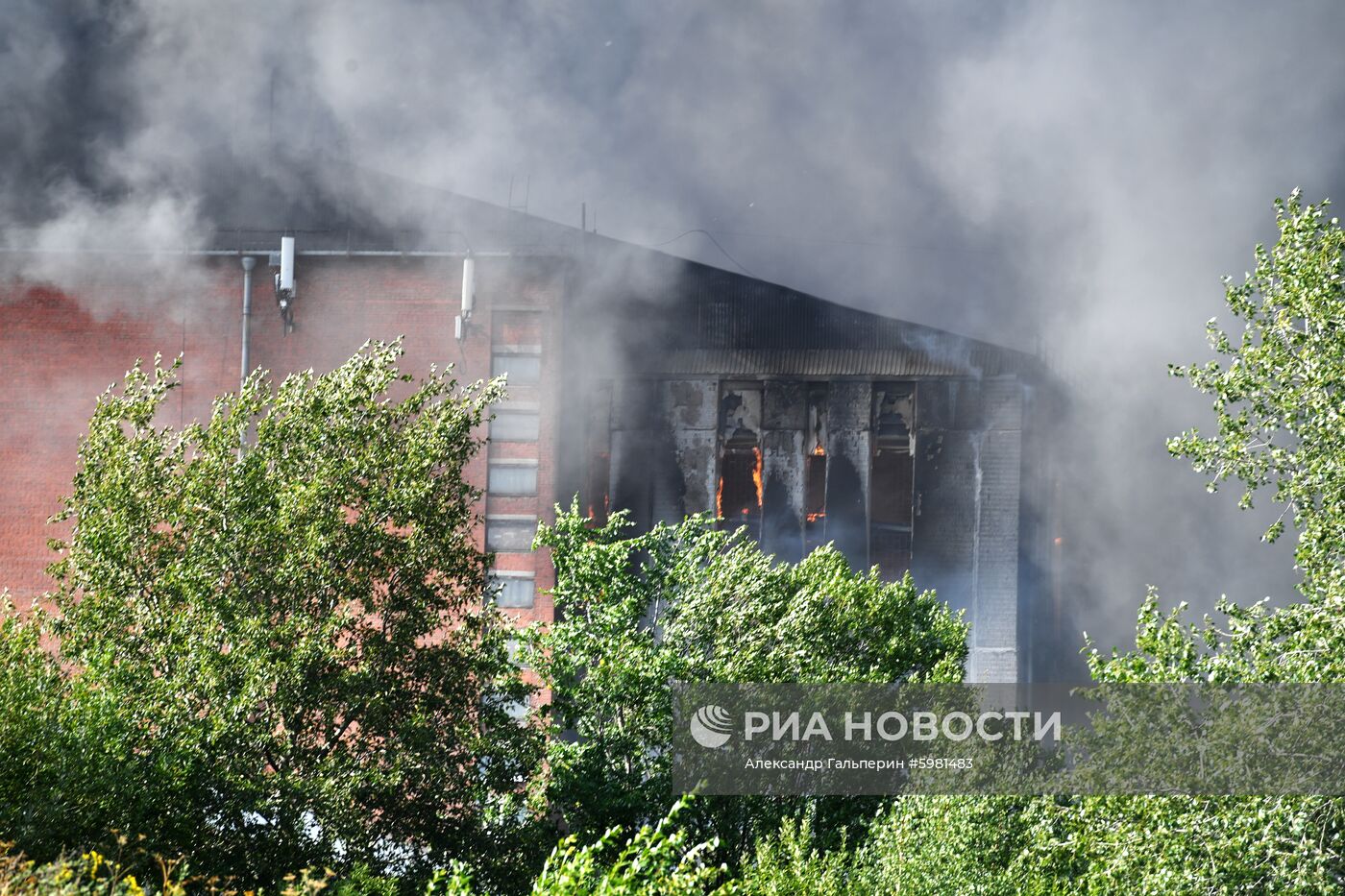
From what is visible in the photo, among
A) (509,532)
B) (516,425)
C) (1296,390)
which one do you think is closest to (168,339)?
(516,425)

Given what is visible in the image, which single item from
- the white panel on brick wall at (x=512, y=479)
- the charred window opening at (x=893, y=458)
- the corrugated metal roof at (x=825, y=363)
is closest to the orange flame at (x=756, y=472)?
the corrugated metal roof at (x=825, y=363)

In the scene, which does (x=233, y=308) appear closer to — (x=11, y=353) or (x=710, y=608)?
(x=11, y=353)

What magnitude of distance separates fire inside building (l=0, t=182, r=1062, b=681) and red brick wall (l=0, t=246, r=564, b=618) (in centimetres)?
4

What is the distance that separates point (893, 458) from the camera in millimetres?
23109

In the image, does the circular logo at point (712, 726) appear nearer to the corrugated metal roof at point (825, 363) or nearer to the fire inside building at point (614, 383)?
the fire inside building at point (614, 383)

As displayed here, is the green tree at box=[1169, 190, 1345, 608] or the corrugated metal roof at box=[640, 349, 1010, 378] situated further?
the corrugated metal roof at box=[640, 349, 1010, 378]

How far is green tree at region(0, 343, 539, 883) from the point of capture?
10922mm

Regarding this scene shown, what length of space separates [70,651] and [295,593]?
200 centimetres

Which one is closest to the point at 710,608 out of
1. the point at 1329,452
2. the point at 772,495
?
the point at 1329,452

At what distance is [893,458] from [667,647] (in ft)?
33.5

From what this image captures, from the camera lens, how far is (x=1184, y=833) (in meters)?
8.67

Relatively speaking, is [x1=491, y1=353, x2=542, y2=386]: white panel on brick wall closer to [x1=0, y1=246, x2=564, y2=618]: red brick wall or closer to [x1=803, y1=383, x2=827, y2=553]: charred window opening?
[x1=0, y1=246, x2=564, y2=618]: red brick wall

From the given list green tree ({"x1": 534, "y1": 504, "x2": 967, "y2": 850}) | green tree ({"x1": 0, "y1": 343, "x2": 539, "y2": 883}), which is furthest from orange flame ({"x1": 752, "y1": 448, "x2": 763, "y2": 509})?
green tree ({"x1": 0, "y1": 343, "x2": 539, "y2": 883})

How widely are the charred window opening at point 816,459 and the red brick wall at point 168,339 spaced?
16.2 ft
